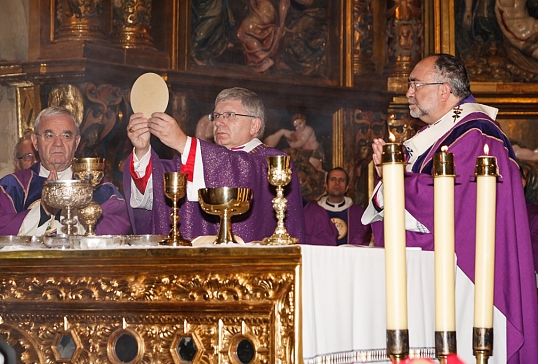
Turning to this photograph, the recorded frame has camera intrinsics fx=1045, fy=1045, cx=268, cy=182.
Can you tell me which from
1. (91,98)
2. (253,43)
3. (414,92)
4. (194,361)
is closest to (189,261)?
(194,361)

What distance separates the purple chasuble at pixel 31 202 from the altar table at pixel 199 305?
5.48 ft

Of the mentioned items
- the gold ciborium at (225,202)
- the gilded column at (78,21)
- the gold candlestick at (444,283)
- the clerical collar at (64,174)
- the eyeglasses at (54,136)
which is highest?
the gilded column at (78,21)

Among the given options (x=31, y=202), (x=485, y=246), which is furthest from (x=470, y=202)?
(x=31, y=202)

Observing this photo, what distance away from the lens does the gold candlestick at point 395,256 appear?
2678mm

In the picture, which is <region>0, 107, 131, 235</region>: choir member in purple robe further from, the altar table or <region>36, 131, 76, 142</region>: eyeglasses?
the altar table

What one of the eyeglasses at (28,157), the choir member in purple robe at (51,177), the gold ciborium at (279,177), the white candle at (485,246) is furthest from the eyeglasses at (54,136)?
the white candle at (485,246)

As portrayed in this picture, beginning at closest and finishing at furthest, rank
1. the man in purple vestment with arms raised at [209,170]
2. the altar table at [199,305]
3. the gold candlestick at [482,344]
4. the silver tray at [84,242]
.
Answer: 1. the gold candlestick at [482,344]
2. the altar table at [199,305]
3. the silver tray at [84,242]
4. the man in purple vestment with arms raised at [209,170]

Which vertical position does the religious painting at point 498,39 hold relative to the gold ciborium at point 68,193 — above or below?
above

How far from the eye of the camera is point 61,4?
9.78m

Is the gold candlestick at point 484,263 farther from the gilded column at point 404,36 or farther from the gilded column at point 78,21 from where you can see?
the gilded column at point 404,36

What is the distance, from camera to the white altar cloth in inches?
140

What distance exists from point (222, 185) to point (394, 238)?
2.33 metres

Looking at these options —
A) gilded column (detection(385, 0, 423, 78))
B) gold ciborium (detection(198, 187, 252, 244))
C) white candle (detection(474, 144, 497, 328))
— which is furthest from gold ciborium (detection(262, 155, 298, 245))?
gilded column (detection(385, 0, 423, 78))

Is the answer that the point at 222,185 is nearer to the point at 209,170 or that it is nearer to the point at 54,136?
the point at 209,170
